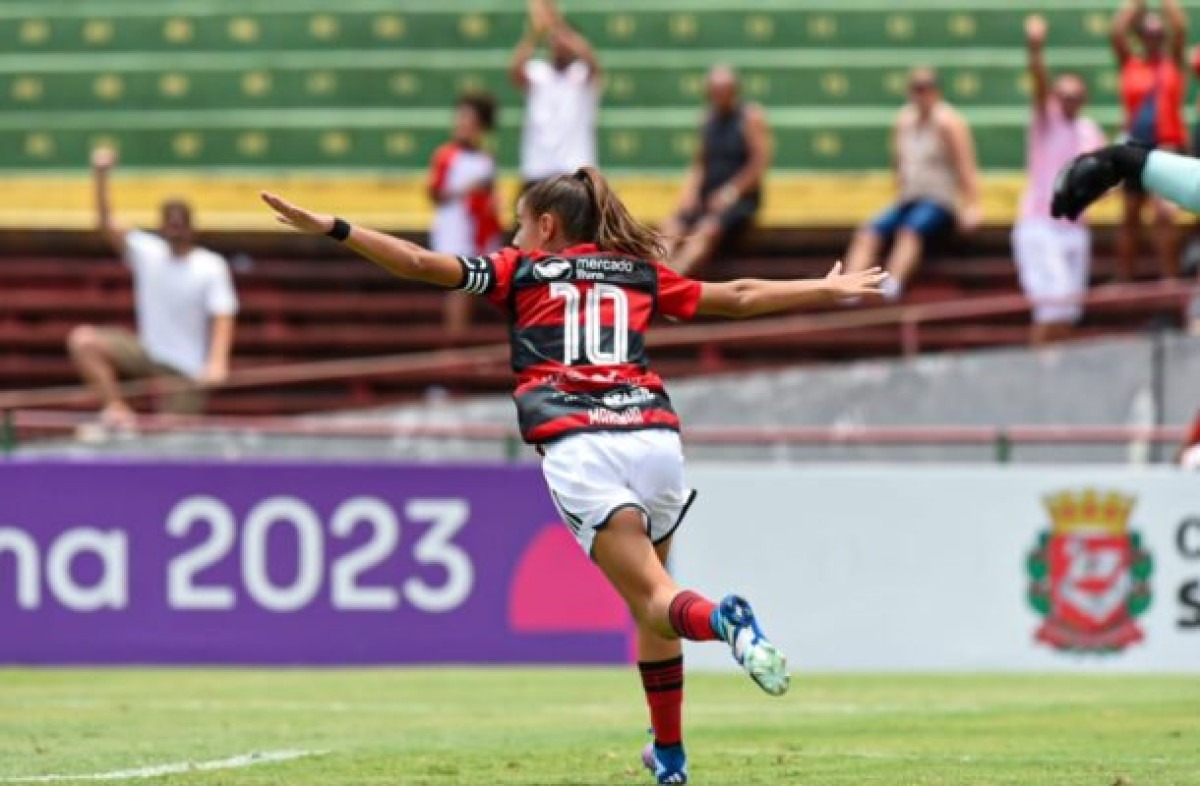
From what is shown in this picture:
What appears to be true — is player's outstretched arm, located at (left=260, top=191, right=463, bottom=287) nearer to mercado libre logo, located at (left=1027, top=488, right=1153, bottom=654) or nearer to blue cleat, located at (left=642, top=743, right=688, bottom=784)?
blue cleat, located at (left=642, top=743, right=688, bottom=784)

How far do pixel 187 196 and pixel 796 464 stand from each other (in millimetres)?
8119

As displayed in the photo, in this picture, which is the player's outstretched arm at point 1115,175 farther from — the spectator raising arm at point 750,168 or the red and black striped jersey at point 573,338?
the spectator raising arm at point 750,168

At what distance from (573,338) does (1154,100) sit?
11157mm

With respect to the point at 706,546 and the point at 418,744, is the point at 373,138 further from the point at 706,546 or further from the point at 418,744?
the point at 418,744

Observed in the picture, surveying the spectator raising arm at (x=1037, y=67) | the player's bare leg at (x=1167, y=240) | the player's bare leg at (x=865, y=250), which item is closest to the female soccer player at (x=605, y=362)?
the spectator raising arm at (x=1037, y=67)

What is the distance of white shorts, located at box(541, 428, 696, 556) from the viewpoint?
805 cm

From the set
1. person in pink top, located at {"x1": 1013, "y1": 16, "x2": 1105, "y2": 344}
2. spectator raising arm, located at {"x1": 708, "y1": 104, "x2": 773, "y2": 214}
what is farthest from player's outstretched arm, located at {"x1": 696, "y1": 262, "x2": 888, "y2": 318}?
spectator raising arm, located at {"x1": 708, "y1": 104, "x2": 773, "y2": 214}

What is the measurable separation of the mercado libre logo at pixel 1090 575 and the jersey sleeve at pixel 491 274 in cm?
783

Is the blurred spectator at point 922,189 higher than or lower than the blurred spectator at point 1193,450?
higher

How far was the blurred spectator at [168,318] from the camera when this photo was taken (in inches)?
693

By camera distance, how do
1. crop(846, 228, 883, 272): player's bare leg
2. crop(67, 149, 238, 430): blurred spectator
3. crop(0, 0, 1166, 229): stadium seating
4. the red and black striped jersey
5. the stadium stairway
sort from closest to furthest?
the red and black striped jersey
crop(67, 149, 238, 430): blurred spectator
the stadium stairway
crop(846, 228, 883, 272): player's bare leg
crop(0, 0, 1166, 229): stadium seating

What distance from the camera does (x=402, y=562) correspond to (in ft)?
52.7

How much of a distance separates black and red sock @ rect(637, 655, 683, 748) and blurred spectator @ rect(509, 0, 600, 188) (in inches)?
451

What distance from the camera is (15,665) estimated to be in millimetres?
16156
